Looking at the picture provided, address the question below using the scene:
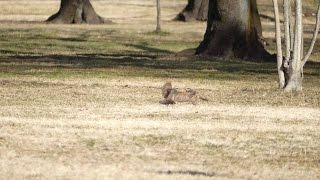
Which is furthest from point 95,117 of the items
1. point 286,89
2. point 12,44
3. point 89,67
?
point 12,44

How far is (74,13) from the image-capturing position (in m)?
48.3

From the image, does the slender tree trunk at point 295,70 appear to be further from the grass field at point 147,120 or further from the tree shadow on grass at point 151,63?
the tree shadow on grass at point 151,63

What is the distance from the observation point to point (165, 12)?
61.8 m

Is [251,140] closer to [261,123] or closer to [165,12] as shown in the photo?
[261,123]

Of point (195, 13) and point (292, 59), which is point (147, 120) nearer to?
point (292, 59)

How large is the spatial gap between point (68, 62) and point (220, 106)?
10022 mm

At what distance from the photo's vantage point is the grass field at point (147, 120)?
10.2 meters

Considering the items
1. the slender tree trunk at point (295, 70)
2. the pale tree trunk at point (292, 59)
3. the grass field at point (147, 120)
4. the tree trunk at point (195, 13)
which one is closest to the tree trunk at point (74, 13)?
the tree trunk at point (195, 13)

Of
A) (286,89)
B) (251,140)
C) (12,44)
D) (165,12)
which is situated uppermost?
(251,140)

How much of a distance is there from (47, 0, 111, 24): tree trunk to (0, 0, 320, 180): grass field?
61.4ft

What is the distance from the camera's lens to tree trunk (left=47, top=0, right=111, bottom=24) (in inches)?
1902

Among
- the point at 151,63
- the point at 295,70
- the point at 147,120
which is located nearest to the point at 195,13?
the point at 151,63

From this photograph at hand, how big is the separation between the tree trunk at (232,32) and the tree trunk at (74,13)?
68.4 ft

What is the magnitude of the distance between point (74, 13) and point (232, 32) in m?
21.7
